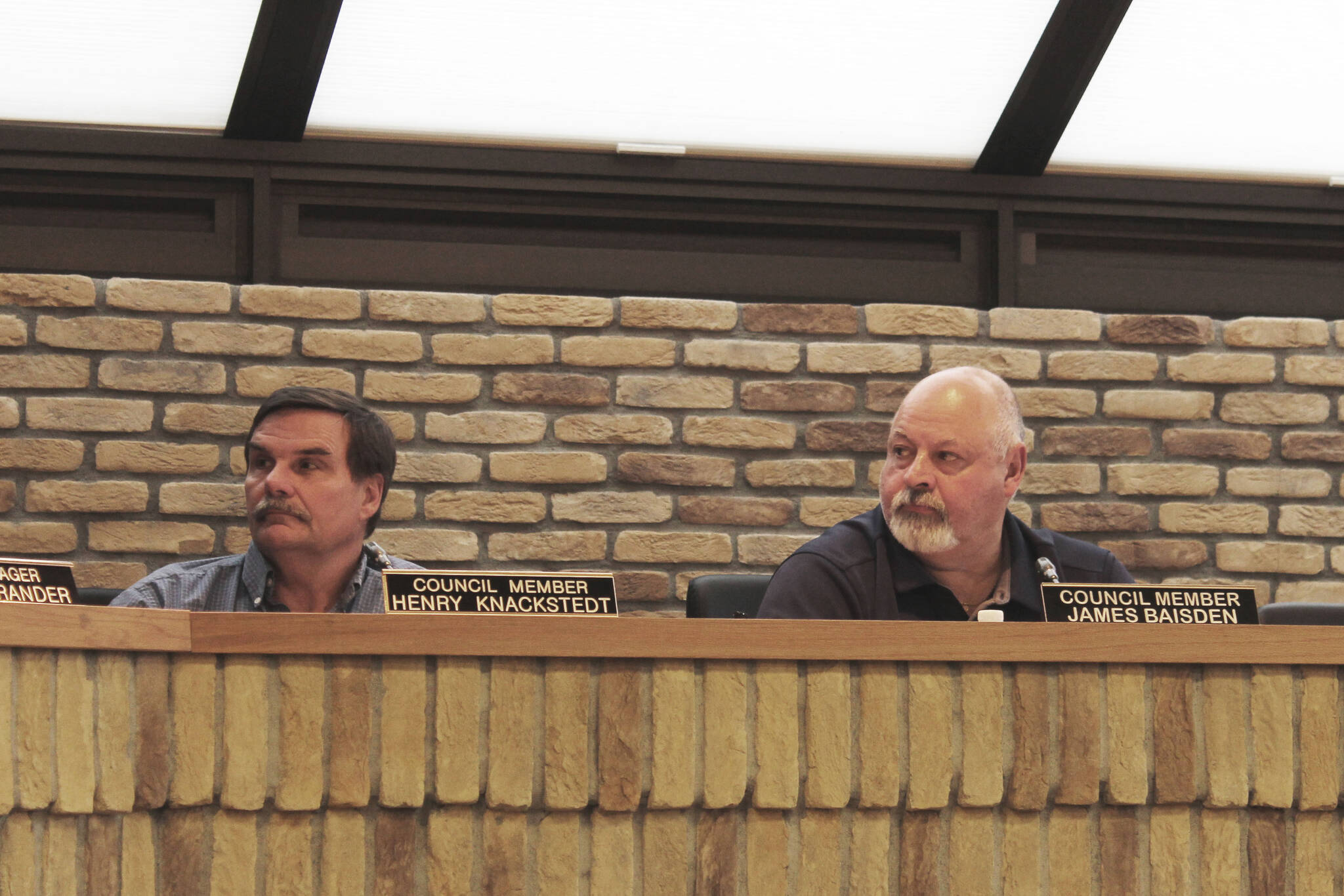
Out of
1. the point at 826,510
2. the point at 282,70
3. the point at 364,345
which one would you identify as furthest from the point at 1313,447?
the point at 282,70

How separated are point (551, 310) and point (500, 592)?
1.52m

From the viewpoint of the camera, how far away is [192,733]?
1048 millimetres

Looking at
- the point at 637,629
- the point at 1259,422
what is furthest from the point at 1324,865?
the point at 1259,422

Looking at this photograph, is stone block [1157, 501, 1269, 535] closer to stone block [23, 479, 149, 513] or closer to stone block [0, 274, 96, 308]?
stone block [23, 479, 149, 513]

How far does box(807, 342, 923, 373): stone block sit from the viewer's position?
9.10ft

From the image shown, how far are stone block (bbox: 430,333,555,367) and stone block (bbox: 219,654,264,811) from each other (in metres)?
1.67

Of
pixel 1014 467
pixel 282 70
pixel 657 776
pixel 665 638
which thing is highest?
pixel 282 70

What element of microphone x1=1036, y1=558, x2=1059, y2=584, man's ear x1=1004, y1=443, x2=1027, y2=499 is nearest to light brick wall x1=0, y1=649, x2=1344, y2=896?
microphone x1=1036, y1=558, x2=1059, y2=584

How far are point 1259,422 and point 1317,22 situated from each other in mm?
865

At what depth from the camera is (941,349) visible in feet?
9.18

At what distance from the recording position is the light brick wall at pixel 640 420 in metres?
2.57

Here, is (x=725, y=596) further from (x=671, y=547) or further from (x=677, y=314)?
(x=677, y=314)

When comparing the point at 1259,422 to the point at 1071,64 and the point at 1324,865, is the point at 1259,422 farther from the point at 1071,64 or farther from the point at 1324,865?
the point at 1324,865

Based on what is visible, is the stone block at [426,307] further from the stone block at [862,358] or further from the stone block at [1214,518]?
the stone block at [1214,518]
